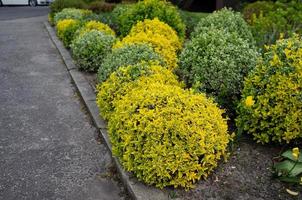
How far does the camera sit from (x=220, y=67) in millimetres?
4426

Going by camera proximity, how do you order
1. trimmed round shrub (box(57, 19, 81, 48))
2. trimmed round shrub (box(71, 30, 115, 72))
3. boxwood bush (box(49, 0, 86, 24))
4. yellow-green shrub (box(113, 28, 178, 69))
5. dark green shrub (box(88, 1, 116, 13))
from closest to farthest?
yellow-green shrub (box(113, 28, 178, 69)), trimmed round shrub (box(71, 30, 115, 72)), trimmed round shrub (box(57, 19, 81, 48)), boxwood bush (box(49, 0, 86, 24)), dark green shrub (box(88, 1, 116, 13))

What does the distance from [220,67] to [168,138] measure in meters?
1.52

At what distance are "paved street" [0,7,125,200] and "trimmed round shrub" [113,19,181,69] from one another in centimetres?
132

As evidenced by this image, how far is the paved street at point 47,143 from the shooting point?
360cm

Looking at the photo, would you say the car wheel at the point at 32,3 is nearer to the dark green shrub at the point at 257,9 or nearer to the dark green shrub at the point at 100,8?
the dark green shrub at the point at 100,8

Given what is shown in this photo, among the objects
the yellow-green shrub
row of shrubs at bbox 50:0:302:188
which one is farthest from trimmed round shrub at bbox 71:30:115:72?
row of shrubs at bbox 50:0:302:188

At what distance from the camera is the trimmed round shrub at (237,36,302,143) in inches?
145

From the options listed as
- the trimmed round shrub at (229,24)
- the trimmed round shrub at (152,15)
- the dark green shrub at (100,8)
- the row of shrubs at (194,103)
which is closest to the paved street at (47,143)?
the row of shrubs at (194,103)

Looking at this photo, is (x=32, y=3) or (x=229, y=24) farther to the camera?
(x=32, y=3)

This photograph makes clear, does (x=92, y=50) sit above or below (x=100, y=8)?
above

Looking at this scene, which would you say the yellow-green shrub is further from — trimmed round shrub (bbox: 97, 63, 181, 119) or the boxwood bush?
the boxwood bush

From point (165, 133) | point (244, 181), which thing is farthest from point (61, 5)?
point (244, 181)

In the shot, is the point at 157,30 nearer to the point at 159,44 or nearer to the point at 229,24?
the point at 159,44

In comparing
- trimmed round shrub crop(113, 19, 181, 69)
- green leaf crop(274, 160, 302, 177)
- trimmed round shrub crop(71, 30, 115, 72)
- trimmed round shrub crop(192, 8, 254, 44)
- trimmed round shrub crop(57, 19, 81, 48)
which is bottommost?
trimmed round shrub crop(57, 19, 81, 48)
